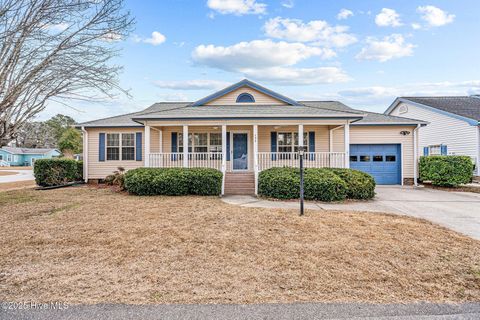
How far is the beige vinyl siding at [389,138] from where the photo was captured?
44.3ft

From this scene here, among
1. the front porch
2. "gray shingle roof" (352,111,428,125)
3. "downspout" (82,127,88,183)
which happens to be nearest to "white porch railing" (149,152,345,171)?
the front porch

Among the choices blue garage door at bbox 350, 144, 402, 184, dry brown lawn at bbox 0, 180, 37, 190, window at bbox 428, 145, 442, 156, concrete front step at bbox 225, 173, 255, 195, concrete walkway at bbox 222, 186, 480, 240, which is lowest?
concrete walkway at bbox 222, 186, 480, 240

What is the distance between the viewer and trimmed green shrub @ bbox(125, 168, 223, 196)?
32.3 ft

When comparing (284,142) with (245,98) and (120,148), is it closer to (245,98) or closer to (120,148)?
(245,98)

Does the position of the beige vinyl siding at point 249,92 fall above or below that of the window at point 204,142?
above

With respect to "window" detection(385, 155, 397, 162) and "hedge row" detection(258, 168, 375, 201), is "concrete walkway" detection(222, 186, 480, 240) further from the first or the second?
"window" detection(385, 155, 397, 162)

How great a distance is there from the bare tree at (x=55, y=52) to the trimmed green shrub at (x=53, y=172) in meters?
6.53

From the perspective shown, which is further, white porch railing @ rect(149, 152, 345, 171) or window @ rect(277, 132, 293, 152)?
window @ rect(277, 132, 293, 152)

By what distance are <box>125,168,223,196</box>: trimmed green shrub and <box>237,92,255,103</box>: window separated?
203 inches

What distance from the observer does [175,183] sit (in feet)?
32.2

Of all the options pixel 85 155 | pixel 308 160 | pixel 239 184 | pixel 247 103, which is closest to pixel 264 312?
pixel 239 184

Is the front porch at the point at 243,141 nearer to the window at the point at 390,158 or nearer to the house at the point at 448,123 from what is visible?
the window at the point at 390,158

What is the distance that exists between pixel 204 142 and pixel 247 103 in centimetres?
304

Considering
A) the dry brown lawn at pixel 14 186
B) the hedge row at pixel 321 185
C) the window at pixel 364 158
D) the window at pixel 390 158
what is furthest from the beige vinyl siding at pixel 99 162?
the window at pixel 390 158
